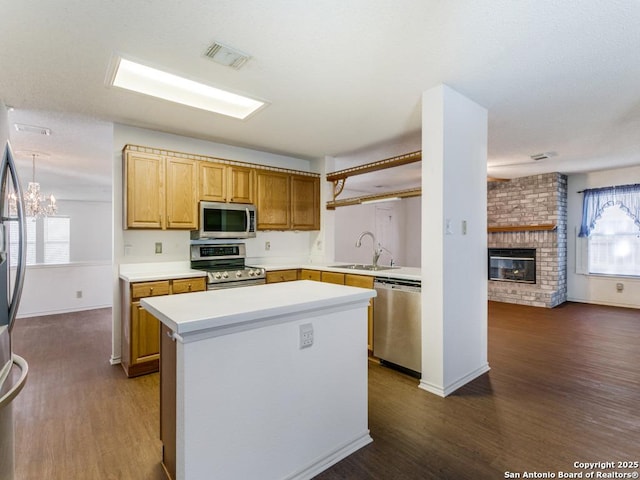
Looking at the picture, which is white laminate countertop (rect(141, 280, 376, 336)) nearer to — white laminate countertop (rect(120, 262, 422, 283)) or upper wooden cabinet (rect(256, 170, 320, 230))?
white laminate countertop (rect(120, 262, 422, 283))

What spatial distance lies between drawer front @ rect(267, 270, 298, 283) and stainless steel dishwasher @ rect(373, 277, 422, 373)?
1.33 metres

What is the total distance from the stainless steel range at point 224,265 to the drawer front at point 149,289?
0.44 metres

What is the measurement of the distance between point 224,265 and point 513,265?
5.49m

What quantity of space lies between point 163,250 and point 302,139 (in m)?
2.11

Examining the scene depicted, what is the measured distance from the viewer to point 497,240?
6684 mm

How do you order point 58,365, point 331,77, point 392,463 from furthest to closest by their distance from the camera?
point 58,365
point 331,77
point 392,463

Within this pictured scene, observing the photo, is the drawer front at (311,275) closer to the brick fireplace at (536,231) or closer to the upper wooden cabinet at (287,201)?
the upper wooden cabinet at (287,201)

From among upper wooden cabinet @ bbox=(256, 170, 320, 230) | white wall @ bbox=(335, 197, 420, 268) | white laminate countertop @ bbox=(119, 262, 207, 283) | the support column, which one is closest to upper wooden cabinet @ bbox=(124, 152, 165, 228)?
white laminate countertop @ bbox=(119, 262, 207, 283)

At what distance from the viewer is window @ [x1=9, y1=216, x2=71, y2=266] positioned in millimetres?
7910

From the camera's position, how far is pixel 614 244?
588cm

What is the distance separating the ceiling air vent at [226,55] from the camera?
2.10 metres

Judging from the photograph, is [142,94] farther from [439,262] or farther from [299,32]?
[439,262]

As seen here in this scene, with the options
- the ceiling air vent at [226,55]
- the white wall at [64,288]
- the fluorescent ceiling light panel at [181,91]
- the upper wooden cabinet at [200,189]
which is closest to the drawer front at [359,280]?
the upper wooden cabinet at [200,189]

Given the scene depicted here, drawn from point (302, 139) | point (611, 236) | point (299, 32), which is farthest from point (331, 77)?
point (611, 236)
